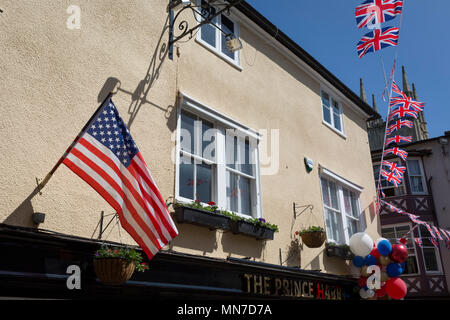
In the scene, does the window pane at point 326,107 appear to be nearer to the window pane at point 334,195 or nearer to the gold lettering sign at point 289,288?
the window pane at point 334,195

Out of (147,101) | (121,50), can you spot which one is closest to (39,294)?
(147,101)

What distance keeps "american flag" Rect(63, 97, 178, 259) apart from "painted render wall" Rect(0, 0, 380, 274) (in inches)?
26.0

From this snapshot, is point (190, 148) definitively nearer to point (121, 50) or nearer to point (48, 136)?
point (121, 50)

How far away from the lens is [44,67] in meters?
6.14

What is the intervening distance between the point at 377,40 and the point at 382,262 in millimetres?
5333

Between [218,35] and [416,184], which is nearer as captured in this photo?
[218,35]

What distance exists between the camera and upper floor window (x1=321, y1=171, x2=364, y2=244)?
38.4ft

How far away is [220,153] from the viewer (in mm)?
8523

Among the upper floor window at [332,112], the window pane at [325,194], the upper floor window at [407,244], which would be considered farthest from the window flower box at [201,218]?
the upper floor window at [407,244]

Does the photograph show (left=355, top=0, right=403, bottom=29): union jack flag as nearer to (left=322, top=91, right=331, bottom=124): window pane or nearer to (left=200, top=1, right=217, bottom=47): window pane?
(left=322, top=91, right=331, bottom=124): window pane

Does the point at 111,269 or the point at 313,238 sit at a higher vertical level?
the point at 313,238

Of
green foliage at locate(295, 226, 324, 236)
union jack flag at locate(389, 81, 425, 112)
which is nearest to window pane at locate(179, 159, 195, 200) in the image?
green foliage at locate(295, 226, 324, 236)

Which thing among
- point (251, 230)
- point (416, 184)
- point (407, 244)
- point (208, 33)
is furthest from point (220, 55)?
point (416, 184)

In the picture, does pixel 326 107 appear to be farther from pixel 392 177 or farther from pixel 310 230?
pixel 310 230
